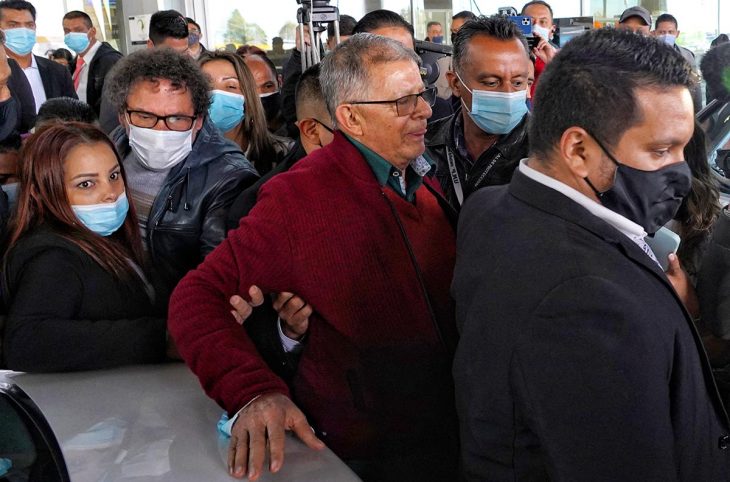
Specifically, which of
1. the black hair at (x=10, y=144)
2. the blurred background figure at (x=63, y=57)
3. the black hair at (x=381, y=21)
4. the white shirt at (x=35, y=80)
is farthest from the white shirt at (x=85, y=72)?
the black hair at (x=10, y=144)

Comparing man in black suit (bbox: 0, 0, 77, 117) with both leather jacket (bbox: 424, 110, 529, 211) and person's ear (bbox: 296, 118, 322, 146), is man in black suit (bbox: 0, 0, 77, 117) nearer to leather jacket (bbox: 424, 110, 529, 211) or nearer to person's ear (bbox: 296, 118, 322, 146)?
person's ear (bbox: 296, 118, 322, 146)

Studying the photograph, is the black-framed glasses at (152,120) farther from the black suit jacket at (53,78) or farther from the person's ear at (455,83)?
the black suit jacket at (53,78)

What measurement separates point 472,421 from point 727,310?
2.56ft

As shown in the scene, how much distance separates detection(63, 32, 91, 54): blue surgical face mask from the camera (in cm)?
731

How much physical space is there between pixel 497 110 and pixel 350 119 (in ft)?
2.96

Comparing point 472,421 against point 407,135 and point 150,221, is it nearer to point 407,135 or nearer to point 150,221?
point 407,135

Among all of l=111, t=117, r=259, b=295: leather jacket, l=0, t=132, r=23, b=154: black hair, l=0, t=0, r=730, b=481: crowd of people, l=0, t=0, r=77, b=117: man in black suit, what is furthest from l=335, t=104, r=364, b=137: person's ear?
l=0, t=0, r=77, b=117: man in black suit

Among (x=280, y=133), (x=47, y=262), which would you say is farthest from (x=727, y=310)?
(x=280, y=133)

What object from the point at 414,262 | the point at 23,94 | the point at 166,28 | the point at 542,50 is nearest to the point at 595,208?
the point at 414,262

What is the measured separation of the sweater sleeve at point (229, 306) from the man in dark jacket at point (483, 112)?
1.01 meters

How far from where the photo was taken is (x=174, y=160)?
8.96ft

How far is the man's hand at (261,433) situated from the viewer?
154 cm

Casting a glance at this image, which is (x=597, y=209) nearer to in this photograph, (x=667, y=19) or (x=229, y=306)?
(x=229, y=306)

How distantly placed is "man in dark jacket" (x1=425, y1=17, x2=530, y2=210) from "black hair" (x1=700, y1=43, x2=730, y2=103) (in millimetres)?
1306
